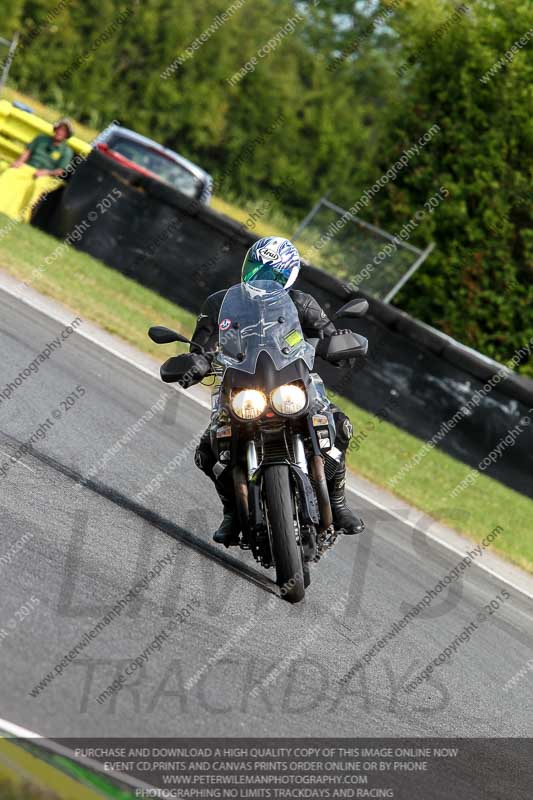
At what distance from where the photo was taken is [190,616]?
244 inches

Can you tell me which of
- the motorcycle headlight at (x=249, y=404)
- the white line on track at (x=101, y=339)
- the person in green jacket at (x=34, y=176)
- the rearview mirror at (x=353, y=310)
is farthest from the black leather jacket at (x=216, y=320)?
the person in green jacket at (x=34, y=176)

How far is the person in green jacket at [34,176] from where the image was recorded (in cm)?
1759

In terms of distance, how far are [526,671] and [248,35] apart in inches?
1522

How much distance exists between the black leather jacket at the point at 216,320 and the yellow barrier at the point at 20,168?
10.6 m

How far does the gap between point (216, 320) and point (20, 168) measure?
36.7 feet

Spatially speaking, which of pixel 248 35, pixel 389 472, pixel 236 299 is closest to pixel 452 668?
pixel 236 299

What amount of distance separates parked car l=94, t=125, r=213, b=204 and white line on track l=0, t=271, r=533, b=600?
7.03m

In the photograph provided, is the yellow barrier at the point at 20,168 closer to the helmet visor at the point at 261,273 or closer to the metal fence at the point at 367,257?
the metal fence at the point at 367,257

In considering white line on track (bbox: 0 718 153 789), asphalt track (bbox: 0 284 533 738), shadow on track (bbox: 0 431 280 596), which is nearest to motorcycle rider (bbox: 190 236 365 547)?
shadow on track (bbox: 0 431 280 596)

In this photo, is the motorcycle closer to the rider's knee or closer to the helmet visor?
the helmet visor

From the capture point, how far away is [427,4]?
2303 centimetres

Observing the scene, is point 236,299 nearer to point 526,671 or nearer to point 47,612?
point 47,612

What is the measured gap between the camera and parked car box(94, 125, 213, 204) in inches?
854

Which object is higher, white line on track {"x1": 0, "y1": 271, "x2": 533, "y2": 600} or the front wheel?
the front wheel
